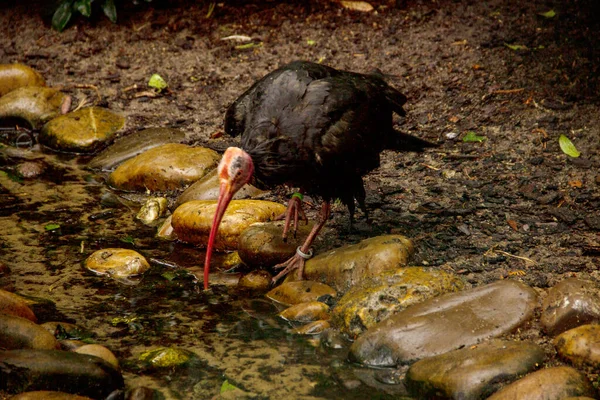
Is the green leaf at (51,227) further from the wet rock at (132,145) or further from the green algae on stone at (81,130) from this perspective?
the green algae on stone at (81,130)

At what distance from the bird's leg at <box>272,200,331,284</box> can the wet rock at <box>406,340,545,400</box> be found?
1377mm

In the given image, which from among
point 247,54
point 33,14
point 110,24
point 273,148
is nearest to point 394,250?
point 273,148

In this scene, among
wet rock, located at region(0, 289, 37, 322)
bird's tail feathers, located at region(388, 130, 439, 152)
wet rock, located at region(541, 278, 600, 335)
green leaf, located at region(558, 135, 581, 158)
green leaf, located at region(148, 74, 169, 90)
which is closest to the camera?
wet rock, located at region(541, 278, 600, 335)

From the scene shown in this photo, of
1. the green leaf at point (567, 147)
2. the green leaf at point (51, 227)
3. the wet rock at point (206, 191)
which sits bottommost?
the green leaf at point (51, 227)

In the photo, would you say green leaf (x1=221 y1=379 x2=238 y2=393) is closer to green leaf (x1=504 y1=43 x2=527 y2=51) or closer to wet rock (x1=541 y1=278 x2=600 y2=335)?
wet rock (x1=541 y1=278 x2=600 y2=335)

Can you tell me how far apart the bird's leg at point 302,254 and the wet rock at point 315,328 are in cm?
59

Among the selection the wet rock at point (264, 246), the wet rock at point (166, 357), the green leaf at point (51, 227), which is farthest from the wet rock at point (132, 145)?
the wet rock at point (166, 357)

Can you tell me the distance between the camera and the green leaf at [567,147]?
5.90m

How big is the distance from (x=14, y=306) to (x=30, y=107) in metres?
3.89

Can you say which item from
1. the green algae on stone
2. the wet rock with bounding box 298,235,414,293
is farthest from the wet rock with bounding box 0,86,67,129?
the wet rock with bounding box 298,235,414,293

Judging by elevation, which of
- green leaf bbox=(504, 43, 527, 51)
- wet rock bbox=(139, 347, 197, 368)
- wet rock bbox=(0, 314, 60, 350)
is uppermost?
green leaf bbox=(504, 43, 527, 51)

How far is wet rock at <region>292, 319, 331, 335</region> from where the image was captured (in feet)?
14.2

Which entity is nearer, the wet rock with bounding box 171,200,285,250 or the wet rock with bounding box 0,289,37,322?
the wet rock with bounding box 0,289,37,322

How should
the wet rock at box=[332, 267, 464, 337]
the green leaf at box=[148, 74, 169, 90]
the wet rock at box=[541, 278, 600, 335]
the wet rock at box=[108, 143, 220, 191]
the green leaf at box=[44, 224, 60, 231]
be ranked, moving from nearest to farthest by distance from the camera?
the wet rock at box=[541, 278, 600, 335], the wet rock at box=[332, 267, 464, 337], the green leaf at box=[44, 224, 60, 231], the wet rock at box=[108, 143, 220, 191], the green leaf at box=[148, 74, 169, 90]
